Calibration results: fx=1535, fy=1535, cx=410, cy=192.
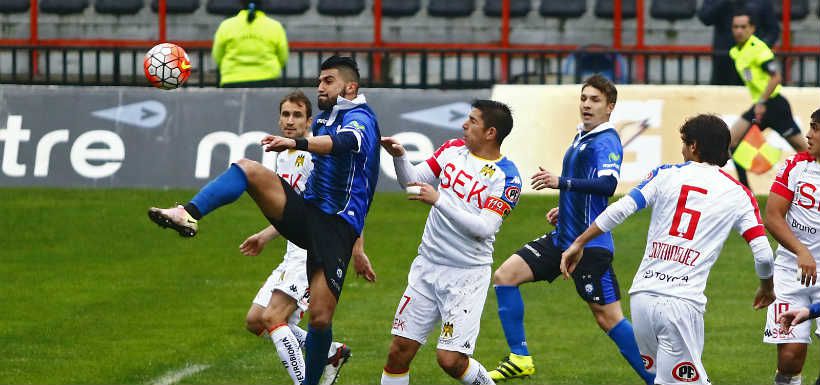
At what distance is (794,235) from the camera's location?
9.61 m

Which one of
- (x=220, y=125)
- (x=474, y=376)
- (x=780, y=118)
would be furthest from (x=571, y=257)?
(x=220, y=125)

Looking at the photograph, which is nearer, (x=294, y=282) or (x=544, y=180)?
(x=544, y=180)

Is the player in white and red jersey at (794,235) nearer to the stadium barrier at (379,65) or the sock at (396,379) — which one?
the sock at (396,379)

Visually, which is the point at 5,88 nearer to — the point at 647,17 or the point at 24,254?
the point at 24,254

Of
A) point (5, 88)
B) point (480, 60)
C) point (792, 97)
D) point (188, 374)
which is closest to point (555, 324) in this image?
point (188, 374)

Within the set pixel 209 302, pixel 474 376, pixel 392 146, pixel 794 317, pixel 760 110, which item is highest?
pixel 392 146

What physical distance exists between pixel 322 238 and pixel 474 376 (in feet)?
4.15

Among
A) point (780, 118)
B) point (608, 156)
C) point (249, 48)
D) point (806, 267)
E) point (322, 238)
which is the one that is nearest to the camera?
point (806, 267)

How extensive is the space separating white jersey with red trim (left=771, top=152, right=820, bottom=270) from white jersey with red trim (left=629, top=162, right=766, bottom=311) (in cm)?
133

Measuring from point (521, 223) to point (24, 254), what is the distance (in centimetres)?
540

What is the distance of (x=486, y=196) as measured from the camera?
936cm

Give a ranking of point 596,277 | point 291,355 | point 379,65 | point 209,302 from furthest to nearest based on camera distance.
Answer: point 379,65
point 209,302
point 596,277
point 291,355

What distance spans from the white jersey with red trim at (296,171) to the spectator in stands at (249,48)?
8.27 metres

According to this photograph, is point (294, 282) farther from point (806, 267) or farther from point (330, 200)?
point (806, 267)
